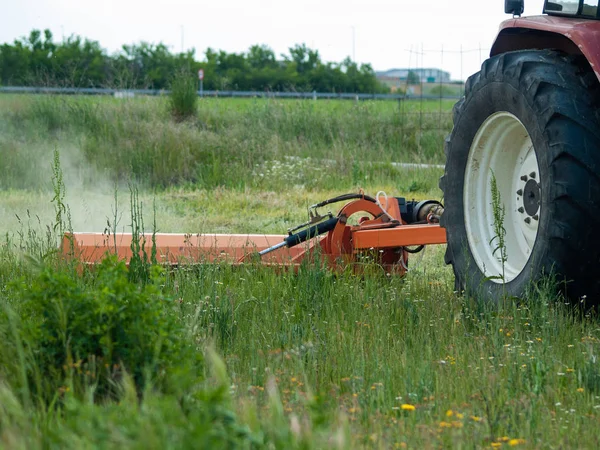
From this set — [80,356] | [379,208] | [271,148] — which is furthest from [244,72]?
[80,356]

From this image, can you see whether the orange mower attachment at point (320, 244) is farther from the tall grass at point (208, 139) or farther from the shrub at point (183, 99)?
the shrub at point (183, 99)

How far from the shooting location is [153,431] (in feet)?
6.07

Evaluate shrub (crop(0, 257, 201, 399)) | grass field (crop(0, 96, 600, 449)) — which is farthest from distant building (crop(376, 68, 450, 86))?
shrub (crop(0, 257, 201, 399))

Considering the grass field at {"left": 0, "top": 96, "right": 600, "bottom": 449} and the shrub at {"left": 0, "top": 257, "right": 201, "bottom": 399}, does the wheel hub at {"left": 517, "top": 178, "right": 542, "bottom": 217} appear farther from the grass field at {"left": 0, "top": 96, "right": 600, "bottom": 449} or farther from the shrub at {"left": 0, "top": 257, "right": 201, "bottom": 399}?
the shrub at {"left": 0, "top": 257, "right": 201, "bottom": 399}

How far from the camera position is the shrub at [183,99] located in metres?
13.3

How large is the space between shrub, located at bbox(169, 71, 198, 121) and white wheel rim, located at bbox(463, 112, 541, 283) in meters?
9.07

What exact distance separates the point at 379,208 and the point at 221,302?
56.9 inches

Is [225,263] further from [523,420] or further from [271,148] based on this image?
[271,148]

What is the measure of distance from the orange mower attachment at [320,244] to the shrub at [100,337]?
6.59 ft

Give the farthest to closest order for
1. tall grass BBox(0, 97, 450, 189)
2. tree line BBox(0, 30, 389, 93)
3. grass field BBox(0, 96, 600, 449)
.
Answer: tree line BBox(0, 30, 389, 93)
tall grass BBox(0, 97, 450, 189)
grass field BBox(0, 96, 600, 449)

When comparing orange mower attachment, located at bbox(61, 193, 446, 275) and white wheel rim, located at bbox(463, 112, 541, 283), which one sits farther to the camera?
orange mower attachment, located at bbox(61, 193, 446, 275)

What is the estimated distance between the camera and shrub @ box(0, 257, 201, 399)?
2.73m

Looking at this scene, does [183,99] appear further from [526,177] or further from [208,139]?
[526,177]

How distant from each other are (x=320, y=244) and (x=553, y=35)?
Answer: 1742 mm
